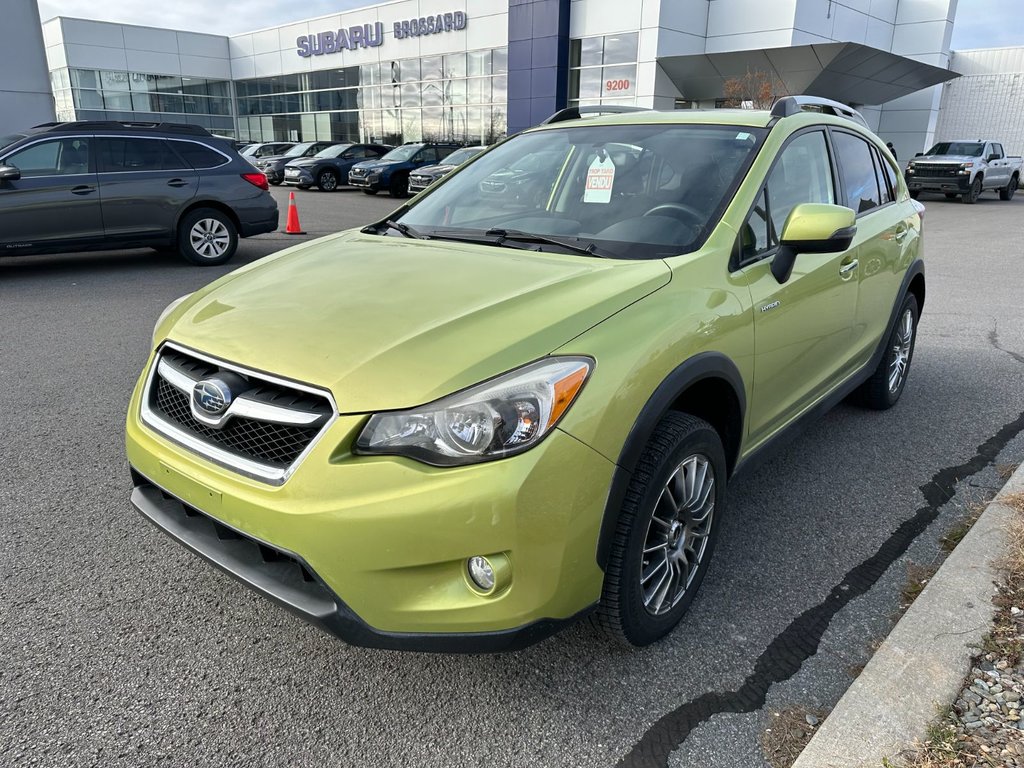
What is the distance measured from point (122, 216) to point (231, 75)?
4277cm

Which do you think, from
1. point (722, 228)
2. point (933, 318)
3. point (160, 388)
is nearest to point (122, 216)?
point (160, 388)

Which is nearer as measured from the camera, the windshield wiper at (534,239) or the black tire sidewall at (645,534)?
the black tire sidewall at (645,534)

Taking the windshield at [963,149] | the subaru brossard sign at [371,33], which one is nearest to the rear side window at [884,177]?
the windshield at [963,149]

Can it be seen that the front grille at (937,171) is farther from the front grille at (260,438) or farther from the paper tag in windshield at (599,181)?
the front grille at (260,438)

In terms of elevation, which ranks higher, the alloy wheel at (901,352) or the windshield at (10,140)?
the windshield at (10,140)

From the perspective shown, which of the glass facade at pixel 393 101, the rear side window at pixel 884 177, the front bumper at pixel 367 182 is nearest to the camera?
the rear side window at pixel 884 177

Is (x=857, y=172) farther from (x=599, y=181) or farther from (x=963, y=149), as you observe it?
(x=963, y=149)

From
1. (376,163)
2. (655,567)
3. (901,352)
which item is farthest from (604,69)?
(655,567)

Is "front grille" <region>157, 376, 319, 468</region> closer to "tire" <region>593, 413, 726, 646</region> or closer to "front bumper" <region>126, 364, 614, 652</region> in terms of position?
"front bumper" <region>126, 364, 614, 652</region>

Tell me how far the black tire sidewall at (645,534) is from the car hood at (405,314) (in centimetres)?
50

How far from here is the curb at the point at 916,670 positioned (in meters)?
2.04

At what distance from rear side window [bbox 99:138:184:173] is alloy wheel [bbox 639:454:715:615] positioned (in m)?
9.07

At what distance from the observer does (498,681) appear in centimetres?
243

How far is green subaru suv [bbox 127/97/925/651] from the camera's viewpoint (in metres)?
1.99
